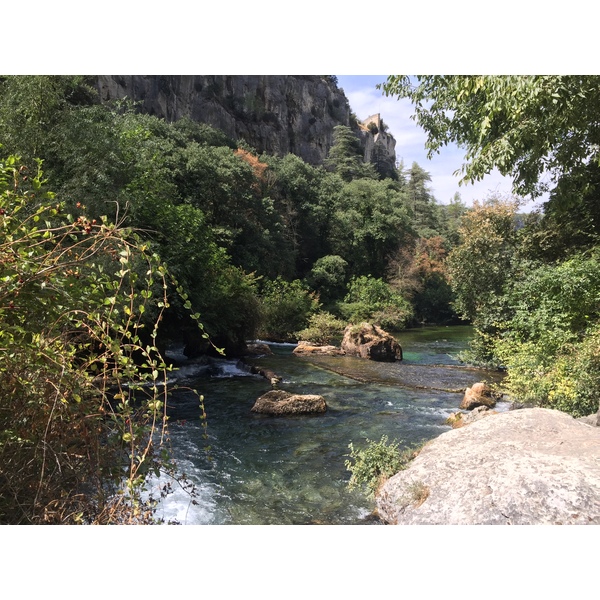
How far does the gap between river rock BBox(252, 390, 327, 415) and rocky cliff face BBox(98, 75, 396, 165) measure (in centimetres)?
430

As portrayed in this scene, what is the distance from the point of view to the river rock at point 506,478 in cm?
316

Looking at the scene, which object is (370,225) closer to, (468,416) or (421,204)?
(421,204)

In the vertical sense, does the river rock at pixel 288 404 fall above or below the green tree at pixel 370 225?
below

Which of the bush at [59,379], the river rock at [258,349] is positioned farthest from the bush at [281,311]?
the bush at [59,379]

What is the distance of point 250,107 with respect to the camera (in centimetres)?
1152

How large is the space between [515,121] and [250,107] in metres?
7.94

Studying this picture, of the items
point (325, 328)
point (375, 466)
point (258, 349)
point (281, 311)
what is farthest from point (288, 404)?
point (281, 311)

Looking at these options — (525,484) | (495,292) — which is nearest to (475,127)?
(525,484)

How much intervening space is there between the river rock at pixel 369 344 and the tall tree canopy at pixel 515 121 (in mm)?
4334

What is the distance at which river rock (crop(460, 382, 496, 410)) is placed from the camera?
6.71 meters

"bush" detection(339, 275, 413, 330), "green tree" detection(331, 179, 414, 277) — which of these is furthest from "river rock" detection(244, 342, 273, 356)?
"green tree" detection(331, 179, 414, 277)

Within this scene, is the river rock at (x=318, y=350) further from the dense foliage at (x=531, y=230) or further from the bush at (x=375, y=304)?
the dense foliage at (x=531, y=230)
